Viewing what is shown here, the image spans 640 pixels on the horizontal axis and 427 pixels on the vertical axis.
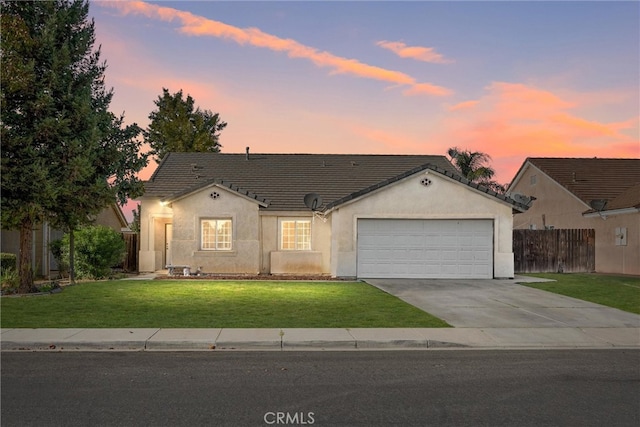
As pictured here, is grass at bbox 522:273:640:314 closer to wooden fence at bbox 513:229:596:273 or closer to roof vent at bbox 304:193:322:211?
wooden fence at bbox 513:229:596:273

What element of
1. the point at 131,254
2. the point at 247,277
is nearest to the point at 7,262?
the point at 131,254

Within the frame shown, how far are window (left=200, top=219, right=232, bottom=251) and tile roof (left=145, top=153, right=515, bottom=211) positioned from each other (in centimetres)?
188

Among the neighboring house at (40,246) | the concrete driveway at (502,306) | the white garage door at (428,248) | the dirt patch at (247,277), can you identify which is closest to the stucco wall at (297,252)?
the dirt patch at (247,277)

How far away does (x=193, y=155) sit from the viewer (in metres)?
29.1

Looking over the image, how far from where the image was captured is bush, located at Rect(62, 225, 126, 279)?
20016 mm

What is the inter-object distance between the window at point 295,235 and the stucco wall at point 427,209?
3136 mm

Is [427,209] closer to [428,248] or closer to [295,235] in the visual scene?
[428,248]

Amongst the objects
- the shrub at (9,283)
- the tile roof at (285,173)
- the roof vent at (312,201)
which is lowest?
the shrub at (9,283)

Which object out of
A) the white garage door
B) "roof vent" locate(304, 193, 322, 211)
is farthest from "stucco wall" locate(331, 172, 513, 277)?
"roof vent" locate(304, 193, 322, 211)

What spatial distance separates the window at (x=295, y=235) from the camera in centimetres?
2353

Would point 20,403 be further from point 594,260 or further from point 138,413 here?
point 594,260

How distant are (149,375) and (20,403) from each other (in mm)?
1621

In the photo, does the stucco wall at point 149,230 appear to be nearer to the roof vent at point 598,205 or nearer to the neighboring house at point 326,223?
the neighboring house at point 326,223

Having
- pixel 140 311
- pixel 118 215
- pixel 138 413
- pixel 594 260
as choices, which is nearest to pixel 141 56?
pixel 140 311
